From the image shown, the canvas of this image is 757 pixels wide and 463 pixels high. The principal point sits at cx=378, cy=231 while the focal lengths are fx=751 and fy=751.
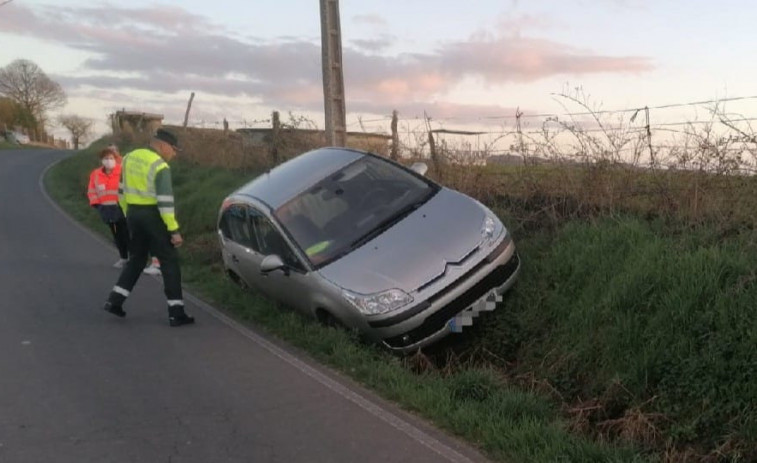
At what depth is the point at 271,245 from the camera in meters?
7.53

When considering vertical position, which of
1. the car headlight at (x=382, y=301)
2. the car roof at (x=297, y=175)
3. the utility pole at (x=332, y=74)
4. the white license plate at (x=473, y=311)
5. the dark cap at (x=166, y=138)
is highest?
the utility pole at (x=332, y=74)

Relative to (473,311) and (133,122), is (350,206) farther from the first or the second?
(133,122)

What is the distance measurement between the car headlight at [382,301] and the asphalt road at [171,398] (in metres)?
0.62

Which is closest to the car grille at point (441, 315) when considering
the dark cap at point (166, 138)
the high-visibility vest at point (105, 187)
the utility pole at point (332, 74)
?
the dark cap at point (166, 138)

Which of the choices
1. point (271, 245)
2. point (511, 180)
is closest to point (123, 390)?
point (271, 245)

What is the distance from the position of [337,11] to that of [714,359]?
984 centimetres

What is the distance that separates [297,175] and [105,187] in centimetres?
468

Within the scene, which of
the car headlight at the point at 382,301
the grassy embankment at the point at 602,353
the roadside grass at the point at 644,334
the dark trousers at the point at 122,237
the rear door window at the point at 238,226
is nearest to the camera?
the grassy embankment at the point at 602,353

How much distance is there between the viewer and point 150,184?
7.39 m

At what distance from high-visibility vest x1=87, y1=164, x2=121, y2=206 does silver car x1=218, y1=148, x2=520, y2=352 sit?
351cm

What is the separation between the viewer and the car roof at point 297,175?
25.6 ft

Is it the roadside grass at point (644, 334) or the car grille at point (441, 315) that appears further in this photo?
the car grille at point (441, 315)

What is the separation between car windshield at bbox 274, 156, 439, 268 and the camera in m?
7.03

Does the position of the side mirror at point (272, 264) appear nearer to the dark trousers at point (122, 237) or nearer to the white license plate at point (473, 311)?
the white license plate at point (473, 311)
